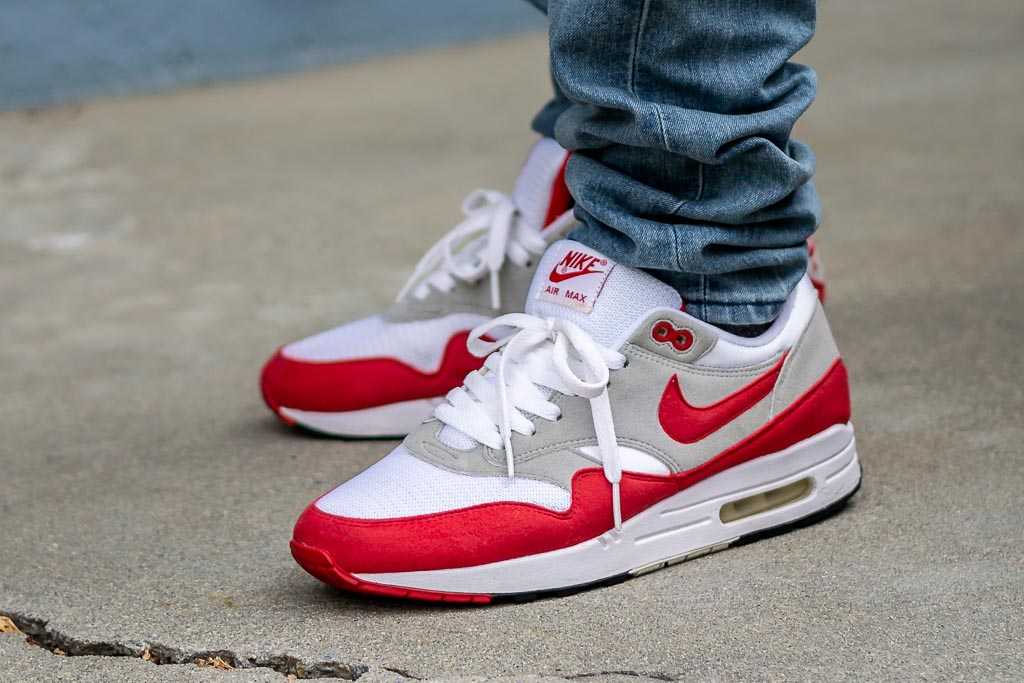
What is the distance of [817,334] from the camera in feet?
4.12

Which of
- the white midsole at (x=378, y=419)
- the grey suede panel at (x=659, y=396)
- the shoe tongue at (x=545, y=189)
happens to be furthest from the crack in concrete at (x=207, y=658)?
the shoe tongue at (x=545, y=189)

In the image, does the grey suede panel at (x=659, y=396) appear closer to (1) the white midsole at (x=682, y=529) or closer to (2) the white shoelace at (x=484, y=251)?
(1) the white midsole at (x=682, y=529)

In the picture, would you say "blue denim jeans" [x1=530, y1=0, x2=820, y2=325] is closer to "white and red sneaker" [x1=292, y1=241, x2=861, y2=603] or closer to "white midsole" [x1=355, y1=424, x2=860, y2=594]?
"white and red sneaker" [x1=292, y1=241, x2=861, y2=603]

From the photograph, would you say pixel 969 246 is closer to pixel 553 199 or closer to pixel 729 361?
pixel 553 199

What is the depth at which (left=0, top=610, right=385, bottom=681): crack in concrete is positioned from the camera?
1021 mm

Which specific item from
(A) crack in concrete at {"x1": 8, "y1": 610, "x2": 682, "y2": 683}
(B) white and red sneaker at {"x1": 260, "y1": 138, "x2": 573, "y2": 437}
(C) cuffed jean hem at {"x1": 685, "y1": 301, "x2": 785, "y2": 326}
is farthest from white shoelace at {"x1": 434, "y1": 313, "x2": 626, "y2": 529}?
(B) white and red sneaker at {"x1": 260, "y1": 138, "x2": 573, "y2": 437}

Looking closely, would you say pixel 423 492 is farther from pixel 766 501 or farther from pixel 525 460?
pixel 766 501

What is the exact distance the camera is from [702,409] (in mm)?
1188

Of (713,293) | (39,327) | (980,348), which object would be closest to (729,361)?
(713,293)

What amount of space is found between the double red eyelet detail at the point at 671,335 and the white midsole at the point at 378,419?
17.5 inches

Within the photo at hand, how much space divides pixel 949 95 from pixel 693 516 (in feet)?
7.97

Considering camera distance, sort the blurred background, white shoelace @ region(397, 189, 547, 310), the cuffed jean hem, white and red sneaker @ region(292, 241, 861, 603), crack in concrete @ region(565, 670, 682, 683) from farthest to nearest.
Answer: the blurred background
white shoelace @ region(397, 189, 547, 310)
the cuffed jean hem
white and red sneaker @ region(292, 241, 861, 603)
crack in concrete @ region(565, 670, 682, 683)

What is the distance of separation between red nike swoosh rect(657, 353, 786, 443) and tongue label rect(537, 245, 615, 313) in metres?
0.11

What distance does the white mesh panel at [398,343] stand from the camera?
1539mm
